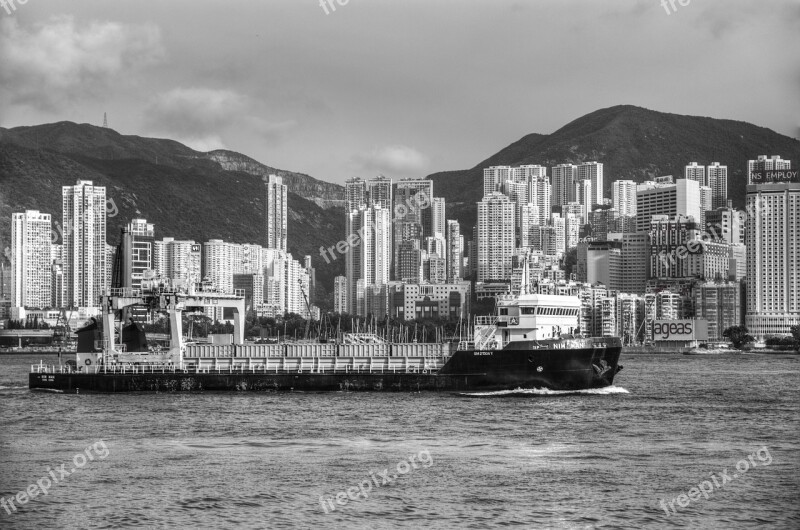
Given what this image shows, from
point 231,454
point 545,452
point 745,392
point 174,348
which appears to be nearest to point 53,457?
point 231,454

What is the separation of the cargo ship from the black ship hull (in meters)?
0.05

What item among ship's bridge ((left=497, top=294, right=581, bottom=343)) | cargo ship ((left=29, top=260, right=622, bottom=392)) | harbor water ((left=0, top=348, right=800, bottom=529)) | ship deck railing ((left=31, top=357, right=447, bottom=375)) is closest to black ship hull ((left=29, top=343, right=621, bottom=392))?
cargo ship ((left=29, top=260, right=622, bottom=392))

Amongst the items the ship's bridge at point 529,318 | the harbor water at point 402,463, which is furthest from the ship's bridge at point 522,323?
the harbor water at point 402,463

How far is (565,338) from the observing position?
59.2m

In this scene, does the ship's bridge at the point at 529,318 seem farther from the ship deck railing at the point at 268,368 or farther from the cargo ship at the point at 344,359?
the ship deck railing at the point at 268,368

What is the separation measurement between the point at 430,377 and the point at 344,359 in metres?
5.29

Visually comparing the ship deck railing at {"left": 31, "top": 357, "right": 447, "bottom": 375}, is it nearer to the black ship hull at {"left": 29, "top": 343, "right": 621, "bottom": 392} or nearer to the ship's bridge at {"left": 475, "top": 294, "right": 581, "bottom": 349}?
the black ship hull at {"left": 29, "top": 343, "right": 621, "bottom": 392}

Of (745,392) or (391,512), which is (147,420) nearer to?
(391,512)

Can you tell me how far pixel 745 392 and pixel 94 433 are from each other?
130 ft

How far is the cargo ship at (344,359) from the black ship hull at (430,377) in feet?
0.17

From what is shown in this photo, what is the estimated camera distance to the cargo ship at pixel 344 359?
2292 inches

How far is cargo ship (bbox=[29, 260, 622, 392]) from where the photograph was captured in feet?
191

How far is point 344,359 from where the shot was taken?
62.5m

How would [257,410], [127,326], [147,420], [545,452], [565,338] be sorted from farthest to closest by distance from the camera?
[127,326], [565,338], [257,410], [147,420], [545,452]
